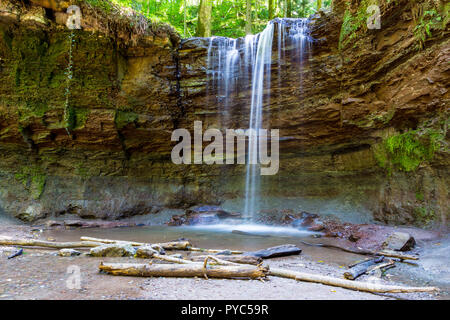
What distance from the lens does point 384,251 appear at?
19.1 feet

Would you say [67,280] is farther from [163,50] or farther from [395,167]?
[163,50]

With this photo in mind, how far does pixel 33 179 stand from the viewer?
1123cm

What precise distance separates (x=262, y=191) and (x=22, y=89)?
10.9 m

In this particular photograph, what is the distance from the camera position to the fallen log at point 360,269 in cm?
404

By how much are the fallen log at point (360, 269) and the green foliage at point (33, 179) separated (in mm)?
11608

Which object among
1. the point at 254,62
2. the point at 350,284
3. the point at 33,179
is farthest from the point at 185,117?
the point at 350,284

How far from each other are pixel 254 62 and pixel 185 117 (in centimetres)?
394

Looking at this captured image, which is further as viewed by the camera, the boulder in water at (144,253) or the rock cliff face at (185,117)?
the rock cliff face at (185,117)

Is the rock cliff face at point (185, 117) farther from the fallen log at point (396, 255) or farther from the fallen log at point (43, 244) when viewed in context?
the fallen log at point (43, 244)

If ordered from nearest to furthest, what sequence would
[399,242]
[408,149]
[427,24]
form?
[399,242]
[427,24]
[408,149]

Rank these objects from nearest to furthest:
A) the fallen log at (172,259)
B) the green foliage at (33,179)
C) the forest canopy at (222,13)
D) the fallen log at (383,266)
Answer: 1. the fallen log at (172,259)
2. the fallen log at (383,266)
3. the green foliage at (33,179)
4. the forest canopy at (222,13)

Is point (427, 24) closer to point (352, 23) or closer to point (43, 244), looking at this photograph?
point (352, 23)

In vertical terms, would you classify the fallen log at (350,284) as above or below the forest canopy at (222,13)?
below

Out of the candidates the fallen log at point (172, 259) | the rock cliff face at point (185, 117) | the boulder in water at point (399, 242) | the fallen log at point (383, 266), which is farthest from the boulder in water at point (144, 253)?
the rock cliff face at point (185, 117)
